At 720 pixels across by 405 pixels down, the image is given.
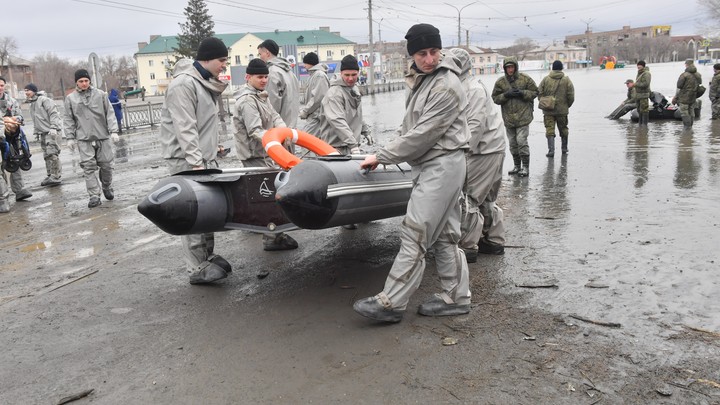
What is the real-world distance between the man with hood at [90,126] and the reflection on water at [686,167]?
863 centimetres

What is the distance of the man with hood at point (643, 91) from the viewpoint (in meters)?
15.2

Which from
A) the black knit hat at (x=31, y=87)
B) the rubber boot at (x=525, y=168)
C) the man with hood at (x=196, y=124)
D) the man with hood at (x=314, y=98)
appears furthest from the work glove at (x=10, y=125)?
the rubber boot at (x=525, y=168)

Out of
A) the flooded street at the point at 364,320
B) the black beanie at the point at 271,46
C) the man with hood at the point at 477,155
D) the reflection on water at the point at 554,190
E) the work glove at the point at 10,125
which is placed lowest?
the flooded street at the point at 364,320

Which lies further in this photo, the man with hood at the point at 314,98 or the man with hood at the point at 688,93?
the man with hood at the point at 688,93

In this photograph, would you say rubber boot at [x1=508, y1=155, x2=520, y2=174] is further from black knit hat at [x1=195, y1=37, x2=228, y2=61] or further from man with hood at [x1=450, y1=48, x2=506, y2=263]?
black knit hat at [x1=195, y1=37, x2=228, y2=61]

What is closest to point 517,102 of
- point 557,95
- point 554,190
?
point 554,190

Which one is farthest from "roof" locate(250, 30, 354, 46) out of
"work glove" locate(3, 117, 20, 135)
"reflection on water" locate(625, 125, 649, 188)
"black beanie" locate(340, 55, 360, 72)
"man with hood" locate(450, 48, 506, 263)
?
"man with hood" locate(450, 48, 506, 263)

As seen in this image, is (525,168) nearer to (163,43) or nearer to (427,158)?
(427,158)

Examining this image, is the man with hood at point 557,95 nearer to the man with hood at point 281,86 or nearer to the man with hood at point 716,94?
the man with hood at point 281,86

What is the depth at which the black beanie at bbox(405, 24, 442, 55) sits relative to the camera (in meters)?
4.11

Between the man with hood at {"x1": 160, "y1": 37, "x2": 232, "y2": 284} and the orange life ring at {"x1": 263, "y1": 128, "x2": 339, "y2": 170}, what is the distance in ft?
1.78

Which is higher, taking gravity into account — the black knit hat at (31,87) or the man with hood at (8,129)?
the black knit hat at (31,87)

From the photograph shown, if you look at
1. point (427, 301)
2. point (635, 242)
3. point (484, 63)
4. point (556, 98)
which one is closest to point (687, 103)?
point (556, 98)

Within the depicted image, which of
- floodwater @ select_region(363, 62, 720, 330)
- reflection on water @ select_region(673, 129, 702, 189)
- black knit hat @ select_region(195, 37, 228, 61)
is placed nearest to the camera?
floodwater @ select_region(363, 62, 720, 330)
